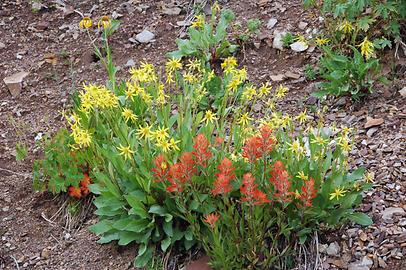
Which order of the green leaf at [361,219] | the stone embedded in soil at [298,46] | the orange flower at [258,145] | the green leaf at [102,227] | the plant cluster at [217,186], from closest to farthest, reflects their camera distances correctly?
the orange flower at [258,145], the plant cluster at [217,186], the green leaf at [361,219], the green leaf at [102,227], the stone embedded in soil at [298,46]

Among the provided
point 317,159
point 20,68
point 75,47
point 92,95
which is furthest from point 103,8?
point 317,159

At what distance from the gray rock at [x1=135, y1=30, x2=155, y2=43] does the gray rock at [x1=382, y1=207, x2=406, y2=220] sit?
2.88 meters

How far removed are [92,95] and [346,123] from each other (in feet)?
6.04

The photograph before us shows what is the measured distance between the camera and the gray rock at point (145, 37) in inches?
232

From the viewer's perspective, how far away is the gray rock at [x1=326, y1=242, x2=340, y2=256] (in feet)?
12.4

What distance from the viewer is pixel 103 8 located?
21.1 ft

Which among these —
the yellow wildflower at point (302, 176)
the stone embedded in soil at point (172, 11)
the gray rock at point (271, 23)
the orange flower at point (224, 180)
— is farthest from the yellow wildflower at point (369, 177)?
the stone embedded in soil at point (172, 11)

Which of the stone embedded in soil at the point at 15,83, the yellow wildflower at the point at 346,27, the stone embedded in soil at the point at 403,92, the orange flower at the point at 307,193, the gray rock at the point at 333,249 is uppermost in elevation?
the orange flower at the point at 307,193

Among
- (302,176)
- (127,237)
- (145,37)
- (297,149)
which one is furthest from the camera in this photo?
(145,37)

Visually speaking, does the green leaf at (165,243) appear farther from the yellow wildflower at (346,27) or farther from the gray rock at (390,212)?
the yellow wildflower at (346,27)

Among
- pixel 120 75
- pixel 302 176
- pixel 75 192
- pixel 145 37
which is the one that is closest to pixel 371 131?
pixel 302 176

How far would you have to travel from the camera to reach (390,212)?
385 centimetres

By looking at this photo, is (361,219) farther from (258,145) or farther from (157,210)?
(157,210)

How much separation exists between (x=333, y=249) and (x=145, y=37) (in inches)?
115
